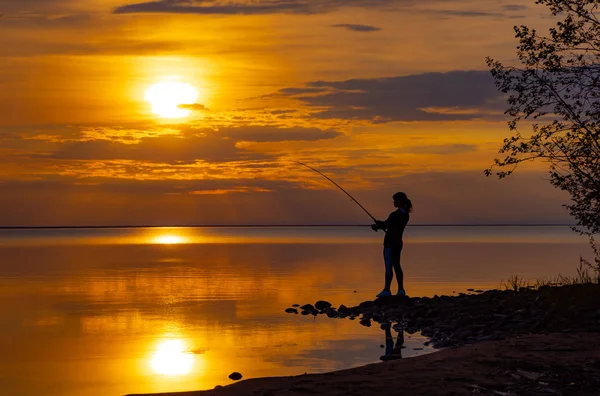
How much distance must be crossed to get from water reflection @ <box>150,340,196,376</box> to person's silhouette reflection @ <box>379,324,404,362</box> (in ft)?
14.0

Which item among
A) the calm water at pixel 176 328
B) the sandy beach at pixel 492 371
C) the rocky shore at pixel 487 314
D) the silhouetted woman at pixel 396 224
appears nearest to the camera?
the sandy beach at pixel 492 371

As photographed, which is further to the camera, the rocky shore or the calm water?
the rocky shore

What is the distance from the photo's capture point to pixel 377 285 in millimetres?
39531

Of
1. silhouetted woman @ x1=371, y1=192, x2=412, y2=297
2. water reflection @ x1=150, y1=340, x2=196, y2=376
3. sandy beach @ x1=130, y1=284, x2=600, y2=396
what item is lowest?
sandy beach @ x1=130, y1=284, x2=600, y2=396

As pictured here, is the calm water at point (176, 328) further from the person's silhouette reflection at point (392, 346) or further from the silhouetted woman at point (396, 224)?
the silhouetted woman at point (396, 224)

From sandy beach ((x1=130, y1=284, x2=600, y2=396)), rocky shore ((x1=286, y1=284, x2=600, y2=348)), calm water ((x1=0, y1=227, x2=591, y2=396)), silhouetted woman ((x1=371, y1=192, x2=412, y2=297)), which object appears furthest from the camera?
silhouetted woman ((x1=371, y1=192, x2=412, y2=297))

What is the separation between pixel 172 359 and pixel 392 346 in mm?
5091

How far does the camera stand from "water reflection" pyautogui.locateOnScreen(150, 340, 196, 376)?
17797mm

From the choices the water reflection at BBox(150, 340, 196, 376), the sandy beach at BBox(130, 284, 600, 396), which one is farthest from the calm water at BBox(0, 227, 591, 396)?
the sandy beach at BBox(130, 284, 600, 396)

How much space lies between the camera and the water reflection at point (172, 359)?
58.4ft

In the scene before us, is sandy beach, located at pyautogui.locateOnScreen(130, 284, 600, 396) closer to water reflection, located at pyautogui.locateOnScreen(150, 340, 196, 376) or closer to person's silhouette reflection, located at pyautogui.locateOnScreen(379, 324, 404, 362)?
person's silhouette reflection, located at pyautogui.locateOnScreen(379, 324, 404, 362)

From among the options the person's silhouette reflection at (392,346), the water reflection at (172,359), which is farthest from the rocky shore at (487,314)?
the water reflection at (172,359)

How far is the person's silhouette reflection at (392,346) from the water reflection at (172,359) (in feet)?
14.0

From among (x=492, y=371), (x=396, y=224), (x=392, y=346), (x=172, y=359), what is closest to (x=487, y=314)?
(x=392, y=346)
